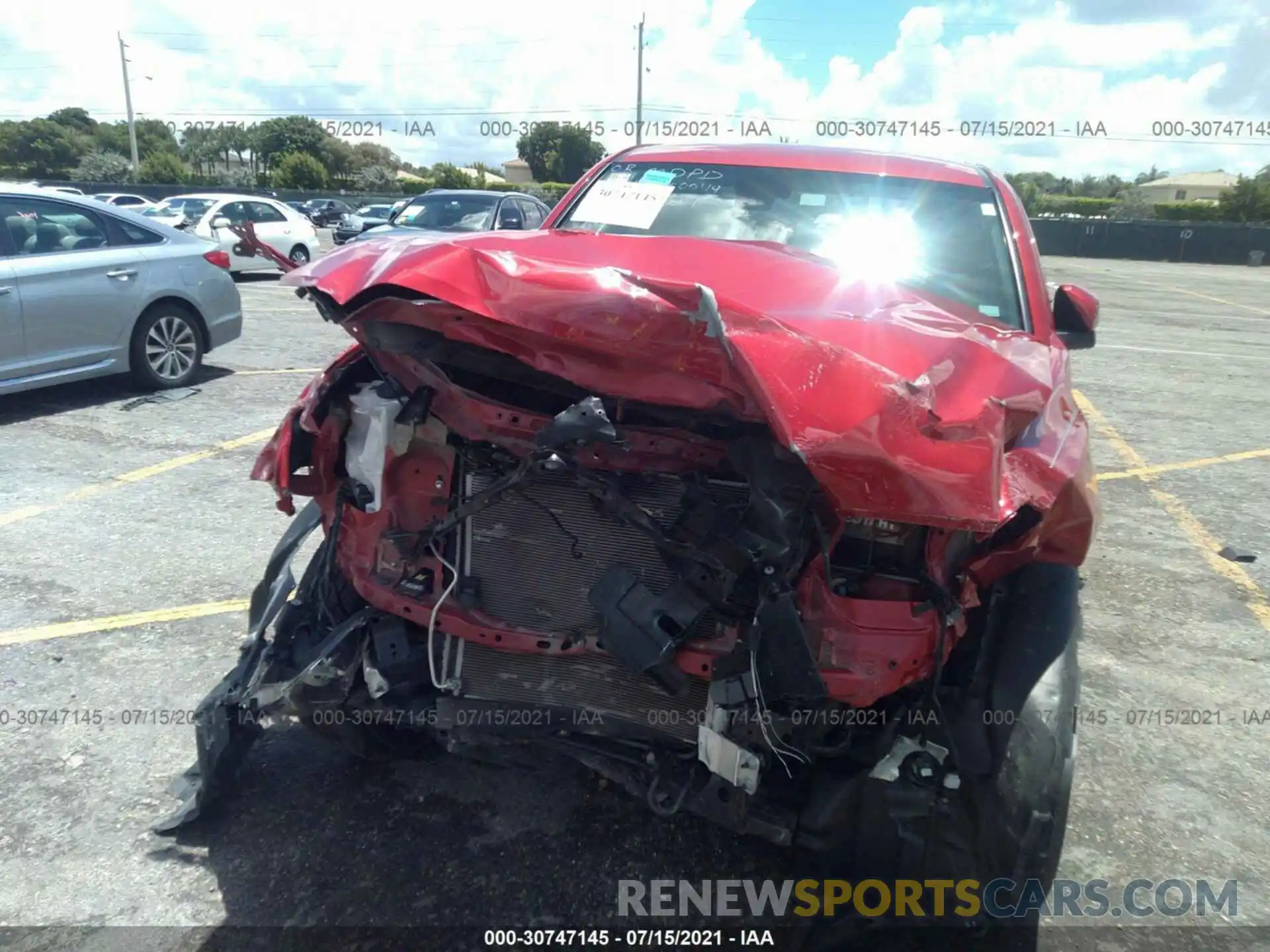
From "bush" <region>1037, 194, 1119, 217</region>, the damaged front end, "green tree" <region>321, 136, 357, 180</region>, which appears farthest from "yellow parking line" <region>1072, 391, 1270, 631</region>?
"green tree" <region>321, 136, 357, 180</region>

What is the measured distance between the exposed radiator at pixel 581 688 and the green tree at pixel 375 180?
56.2m

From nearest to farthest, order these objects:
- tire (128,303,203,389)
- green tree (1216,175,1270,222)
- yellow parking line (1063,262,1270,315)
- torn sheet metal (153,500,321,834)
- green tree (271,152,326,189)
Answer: torn sheet metal (153,500,321,834) < tire (128,303,203,389) < yellow parking line (1063,262,1270,315) < green tree (1216,175,1270,222) < green tree (271,152,326,189)

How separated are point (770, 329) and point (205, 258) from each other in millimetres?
6979

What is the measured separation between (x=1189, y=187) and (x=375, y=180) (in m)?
72.4

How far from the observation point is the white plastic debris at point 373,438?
248 centimetres

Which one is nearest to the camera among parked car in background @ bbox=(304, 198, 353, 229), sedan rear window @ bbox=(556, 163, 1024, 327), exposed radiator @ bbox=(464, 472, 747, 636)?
exposed radiator @ bbox=(464, 472, 747, 636)

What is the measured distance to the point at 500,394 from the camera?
2.45 m

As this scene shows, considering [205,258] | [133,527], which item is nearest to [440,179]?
[205,258]

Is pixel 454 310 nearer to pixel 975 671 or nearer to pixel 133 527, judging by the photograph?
pixel 975 671

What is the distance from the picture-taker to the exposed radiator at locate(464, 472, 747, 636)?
2.35 metres

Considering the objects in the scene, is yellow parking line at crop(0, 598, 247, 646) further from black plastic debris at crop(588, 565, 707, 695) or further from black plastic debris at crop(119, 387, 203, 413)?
black plastic debris at crop(119, 387, 203, 413)

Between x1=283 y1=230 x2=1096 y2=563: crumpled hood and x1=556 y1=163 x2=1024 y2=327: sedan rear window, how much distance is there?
755 mm

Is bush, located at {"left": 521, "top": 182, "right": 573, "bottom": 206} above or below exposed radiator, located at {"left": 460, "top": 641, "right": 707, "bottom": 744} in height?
above

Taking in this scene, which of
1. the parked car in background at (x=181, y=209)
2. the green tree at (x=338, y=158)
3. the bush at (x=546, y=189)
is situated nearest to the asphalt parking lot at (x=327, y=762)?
the parked car in background at (x=181, y=209)
